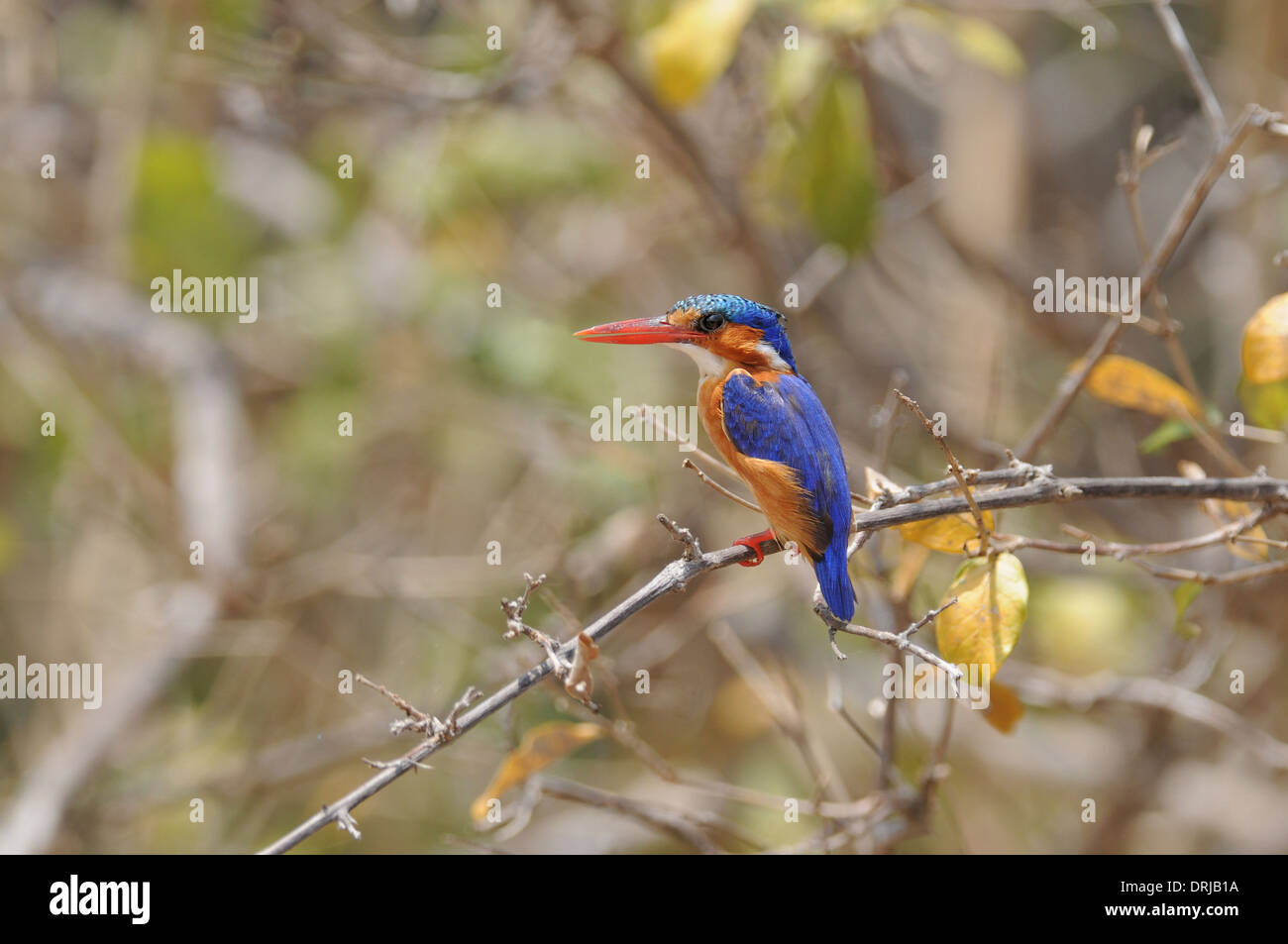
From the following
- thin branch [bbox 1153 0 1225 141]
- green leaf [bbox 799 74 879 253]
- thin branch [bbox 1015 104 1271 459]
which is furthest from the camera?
green leaf [bbox 799 74 879 253]

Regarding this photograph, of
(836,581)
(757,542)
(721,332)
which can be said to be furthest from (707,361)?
(836,581)

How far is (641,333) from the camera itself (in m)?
1.83

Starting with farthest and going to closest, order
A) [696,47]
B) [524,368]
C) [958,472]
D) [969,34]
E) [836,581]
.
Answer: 1. [524,368]
2. [969,34]
3. [696,47]
4. [836,581]
5. [958,472]

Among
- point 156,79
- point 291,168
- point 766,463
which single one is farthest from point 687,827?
point 291,168

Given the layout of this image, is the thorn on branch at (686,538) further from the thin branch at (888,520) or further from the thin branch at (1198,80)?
the thin branch at (1198,80)

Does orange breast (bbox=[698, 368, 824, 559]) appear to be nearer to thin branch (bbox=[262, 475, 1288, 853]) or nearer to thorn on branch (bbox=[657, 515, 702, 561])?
thin branch (bbox=[262, 475, 1288, 853])

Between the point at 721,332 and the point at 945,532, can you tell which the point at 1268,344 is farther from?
the point at 721,332

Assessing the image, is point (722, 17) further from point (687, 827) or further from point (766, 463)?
point (687, 827)

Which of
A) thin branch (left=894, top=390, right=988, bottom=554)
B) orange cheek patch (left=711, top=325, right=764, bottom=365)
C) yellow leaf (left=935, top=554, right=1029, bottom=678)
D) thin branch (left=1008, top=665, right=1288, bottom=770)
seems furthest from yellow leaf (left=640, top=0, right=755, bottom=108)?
thin branch (left=1008, top=665, right=1288, bottom=770)

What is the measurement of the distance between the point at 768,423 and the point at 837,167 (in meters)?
0.95

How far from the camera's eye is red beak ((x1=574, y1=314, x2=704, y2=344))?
1.77 meters

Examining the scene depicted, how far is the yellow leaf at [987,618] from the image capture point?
1.38 meters

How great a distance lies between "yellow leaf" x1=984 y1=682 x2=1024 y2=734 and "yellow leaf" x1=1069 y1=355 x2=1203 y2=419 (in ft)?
1.61
